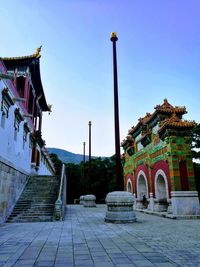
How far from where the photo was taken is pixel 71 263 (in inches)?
→ 156

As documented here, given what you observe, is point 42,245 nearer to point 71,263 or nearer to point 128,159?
point 71,263

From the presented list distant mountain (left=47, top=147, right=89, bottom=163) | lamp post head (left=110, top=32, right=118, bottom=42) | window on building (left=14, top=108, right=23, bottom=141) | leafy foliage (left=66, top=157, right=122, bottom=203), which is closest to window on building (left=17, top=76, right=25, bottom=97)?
window on building (left=14, top=108, right=23, bottom=141)

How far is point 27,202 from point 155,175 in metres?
8.34

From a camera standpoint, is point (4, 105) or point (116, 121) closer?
point (4, 105)

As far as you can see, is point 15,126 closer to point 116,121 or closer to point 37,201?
point 37,201

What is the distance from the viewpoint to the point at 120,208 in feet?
31.4

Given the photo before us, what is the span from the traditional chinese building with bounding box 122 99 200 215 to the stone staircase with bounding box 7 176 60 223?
6.63 meters

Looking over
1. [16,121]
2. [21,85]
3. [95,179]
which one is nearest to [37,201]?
[16,121]

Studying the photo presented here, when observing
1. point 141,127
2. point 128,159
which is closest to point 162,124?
point 141,127

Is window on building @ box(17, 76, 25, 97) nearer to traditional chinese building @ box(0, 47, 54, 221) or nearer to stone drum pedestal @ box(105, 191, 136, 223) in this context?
traditional chinese building @ box(0, 47, 54, 221)

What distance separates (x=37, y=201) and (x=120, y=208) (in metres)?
5.39

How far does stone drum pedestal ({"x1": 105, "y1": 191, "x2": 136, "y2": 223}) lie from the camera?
30.8 ft

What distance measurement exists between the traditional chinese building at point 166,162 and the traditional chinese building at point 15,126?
8473 mm

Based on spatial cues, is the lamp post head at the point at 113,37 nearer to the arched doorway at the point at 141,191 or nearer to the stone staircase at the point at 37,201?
the stone staircase at the point at 37,201
